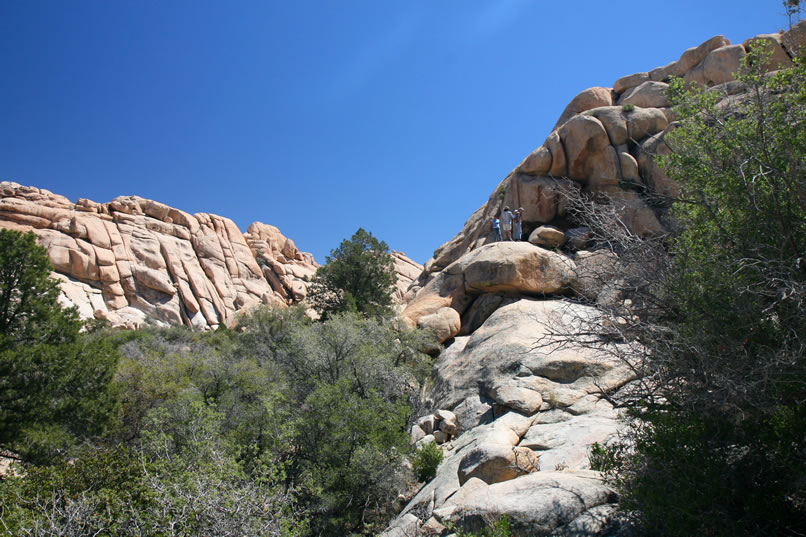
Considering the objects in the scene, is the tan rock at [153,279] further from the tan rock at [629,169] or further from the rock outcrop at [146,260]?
the tan rock at [629,169]

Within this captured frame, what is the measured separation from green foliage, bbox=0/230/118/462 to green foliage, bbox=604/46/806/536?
14.0 m

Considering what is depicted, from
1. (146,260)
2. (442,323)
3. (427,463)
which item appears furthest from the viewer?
(146,260)

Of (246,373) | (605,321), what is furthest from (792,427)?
(246,373)

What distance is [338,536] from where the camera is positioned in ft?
33.8

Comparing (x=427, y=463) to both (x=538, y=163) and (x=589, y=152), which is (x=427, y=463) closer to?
(x=538, y=163)

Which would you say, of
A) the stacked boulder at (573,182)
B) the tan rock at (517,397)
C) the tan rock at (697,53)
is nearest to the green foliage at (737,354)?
the tan rock at (517,397)

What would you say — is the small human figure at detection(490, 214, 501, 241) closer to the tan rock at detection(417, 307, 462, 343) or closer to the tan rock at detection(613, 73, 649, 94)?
the tan rock at detection(417, 307, 462, 343)

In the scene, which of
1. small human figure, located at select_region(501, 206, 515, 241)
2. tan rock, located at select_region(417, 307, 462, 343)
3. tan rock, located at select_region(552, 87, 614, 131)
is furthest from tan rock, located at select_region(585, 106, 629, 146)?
tan rock, located at select_region(417, 307, 462, 343)

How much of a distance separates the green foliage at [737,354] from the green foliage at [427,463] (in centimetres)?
558

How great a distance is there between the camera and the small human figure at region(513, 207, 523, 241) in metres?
24.2

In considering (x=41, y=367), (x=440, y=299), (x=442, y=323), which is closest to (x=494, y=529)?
(x=41, y=367)

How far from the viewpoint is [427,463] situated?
1181 cm

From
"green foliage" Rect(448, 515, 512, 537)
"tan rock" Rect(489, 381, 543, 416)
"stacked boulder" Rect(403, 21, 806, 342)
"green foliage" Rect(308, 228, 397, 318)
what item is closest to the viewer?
"green foliage" Rect(448, 515, 512, 537)

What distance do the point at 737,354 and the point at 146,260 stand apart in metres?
56.7
